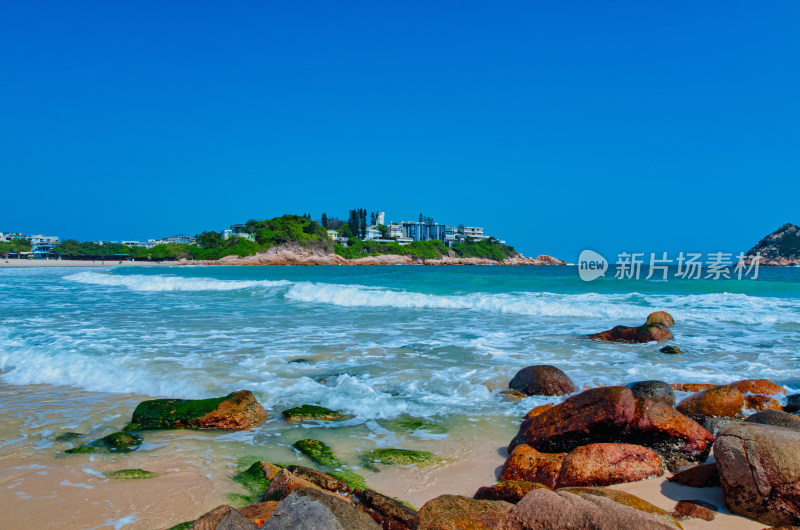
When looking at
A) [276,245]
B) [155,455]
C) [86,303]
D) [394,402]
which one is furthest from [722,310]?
[276,245]

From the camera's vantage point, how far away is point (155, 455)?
4.38 m

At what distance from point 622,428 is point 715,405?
177 centimetres

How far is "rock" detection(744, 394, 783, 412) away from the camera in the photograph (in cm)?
561

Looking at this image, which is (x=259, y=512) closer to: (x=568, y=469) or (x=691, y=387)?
(x=568, y=469)

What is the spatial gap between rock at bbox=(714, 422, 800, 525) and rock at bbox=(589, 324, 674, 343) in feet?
25.4

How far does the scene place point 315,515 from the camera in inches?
95.0

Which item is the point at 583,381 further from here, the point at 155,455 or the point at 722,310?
the point at 722,310

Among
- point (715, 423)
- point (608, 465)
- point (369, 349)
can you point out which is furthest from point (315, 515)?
point (369, 349)

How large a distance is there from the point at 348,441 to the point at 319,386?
2126 millimetres

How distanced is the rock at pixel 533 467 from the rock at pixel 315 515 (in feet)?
5.59

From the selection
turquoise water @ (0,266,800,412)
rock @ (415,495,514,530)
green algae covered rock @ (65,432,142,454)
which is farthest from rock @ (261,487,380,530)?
turquoise water @ (0,266,800,412)

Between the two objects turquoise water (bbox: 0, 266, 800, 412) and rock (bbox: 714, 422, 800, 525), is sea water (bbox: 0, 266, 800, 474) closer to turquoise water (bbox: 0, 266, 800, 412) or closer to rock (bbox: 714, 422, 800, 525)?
turquoise water (bbox: 0, 266, 800, 412)

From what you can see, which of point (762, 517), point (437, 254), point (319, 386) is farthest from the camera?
point (437, 254)

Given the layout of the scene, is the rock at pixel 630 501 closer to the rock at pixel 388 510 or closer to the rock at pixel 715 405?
the rock at pixel 388 510
